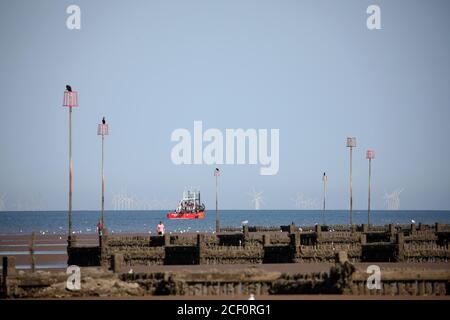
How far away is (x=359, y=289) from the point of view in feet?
92.4

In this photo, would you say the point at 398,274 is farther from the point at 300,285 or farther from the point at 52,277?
the point at 52,277

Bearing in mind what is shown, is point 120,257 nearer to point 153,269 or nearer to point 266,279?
point 266,279

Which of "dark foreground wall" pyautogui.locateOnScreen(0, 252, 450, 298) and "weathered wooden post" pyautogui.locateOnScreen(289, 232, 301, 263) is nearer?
"dark foreground wall" pyautogui.locateOnScreen(0, 252, 450, 298)

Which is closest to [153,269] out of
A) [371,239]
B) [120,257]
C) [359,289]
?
[120,257]

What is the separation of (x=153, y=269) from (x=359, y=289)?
16801mm

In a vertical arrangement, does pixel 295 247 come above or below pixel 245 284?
above

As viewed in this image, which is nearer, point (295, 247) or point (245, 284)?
point (245, 284)

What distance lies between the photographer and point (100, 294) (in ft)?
95.3

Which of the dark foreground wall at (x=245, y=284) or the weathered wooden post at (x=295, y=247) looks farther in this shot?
the weathered wooden post at (x=295, y=247)

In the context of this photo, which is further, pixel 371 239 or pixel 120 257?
pixel 371 239
